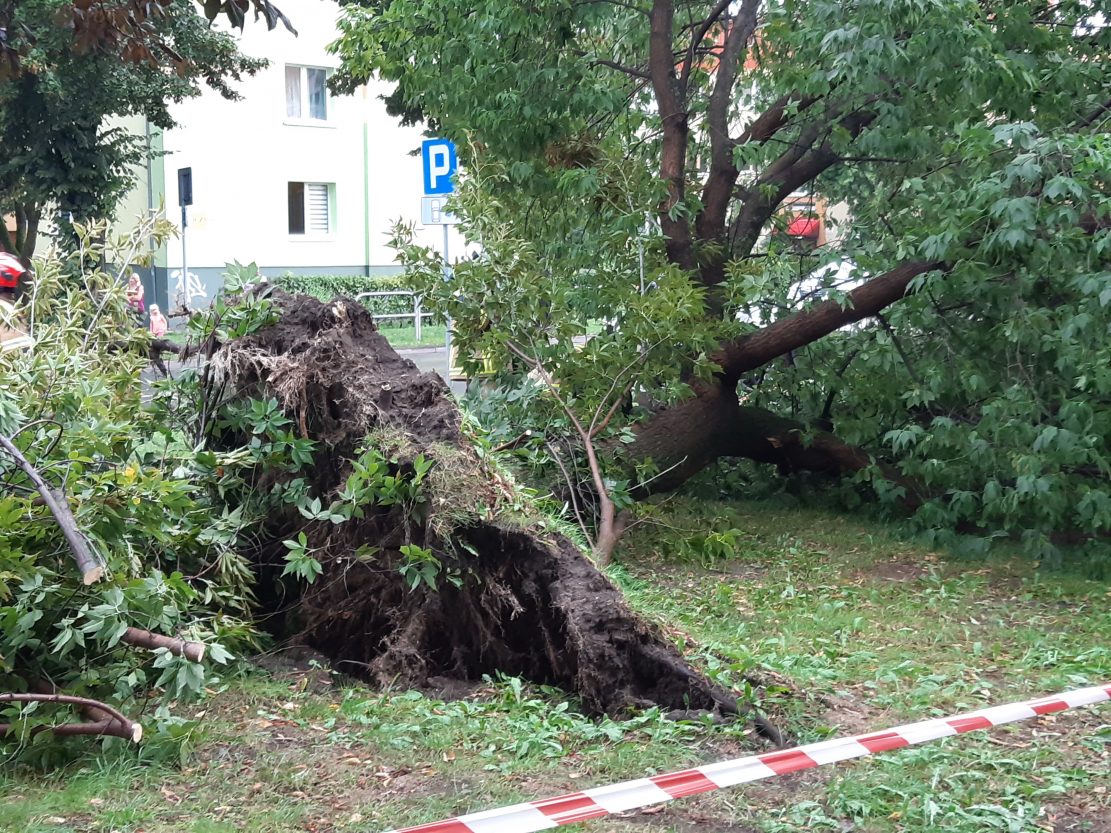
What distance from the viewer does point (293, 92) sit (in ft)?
97.7

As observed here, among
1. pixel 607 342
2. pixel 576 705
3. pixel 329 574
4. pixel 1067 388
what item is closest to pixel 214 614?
pixel 329 574

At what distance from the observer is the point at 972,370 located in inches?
316

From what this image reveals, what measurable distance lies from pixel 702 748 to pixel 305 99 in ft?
92.2

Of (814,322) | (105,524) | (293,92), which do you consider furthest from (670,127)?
(293,92)

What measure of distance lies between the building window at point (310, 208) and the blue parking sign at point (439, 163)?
19165 mm

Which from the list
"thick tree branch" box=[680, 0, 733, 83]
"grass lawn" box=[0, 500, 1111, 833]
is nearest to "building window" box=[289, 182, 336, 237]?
"thick tree branch" box=[680, 0, 733, 83]

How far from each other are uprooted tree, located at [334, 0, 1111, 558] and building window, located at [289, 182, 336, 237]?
20627 millimetres

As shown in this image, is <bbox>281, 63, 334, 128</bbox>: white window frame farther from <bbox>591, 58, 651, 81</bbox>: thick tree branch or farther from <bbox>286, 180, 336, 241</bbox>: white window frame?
<bbox>591, 58, 651, 81</bbox>: thick tree branch

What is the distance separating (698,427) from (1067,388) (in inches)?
107

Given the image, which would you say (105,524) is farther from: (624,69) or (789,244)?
(789,244)

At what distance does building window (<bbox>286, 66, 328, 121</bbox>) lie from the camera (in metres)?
29.7

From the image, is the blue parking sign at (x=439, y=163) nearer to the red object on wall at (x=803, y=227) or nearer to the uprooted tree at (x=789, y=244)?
the uprooted tree at (x=789, y=244)

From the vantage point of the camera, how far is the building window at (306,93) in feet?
97.5

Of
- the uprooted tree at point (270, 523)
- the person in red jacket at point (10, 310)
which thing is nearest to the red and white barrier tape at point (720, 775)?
the uprooted tree at point (270, 523)
